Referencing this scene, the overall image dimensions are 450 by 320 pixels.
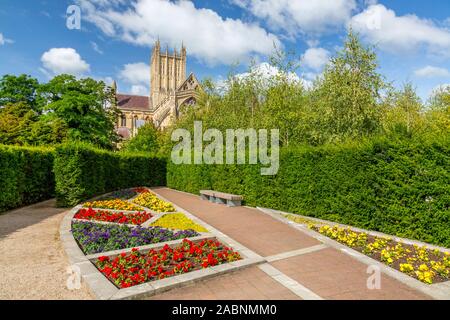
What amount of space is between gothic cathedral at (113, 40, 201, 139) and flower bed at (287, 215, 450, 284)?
59584mm

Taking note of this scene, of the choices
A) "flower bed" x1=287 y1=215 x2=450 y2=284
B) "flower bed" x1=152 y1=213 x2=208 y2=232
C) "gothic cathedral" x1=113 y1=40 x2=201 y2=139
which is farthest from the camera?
"gothic cathedral" x1=113 y1=40 x2=201 y2=139

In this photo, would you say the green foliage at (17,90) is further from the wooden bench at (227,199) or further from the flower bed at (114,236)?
the flower bed at (114,236)

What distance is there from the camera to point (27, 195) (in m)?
14.5

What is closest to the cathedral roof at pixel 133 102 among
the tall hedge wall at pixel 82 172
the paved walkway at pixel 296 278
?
the tall hedge wall at pixel 82 172

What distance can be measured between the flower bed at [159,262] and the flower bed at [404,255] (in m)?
3.27

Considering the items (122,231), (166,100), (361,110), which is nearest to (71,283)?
(122,231)

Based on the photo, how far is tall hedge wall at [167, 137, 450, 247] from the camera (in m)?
8.22

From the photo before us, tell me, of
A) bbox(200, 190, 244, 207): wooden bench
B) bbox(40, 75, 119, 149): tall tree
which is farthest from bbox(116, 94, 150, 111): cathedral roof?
bbox(200, 190, 244, 207): wooden bench

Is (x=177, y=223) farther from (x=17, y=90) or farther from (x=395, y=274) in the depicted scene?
(x=17, y=90)

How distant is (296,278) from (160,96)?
93100mm

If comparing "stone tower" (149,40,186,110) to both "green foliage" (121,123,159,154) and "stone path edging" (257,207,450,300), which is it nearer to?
"green foliage" (121,123,159,154)

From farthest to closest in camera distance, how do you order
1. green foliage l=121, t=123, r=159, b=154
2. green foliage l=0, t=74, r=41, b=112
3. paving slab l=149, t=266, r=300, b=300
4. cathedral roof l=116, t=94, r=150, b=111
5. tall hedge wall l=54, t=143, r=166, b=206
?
cathedral roof l=116, t=94, r=150, b=111
green foliage l=121, t=123, r=159, b=154
green foliage l=0, t=74, r=41, b=112
tall hedge wall l=54, t=143, r=166, b=206
paving slab l=149, t=266, r=300, b=300

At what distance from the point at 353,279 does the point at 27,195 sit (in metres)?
15.1

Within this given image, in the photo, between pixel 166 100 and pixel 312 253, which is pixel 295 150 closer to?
pixel 312 253
